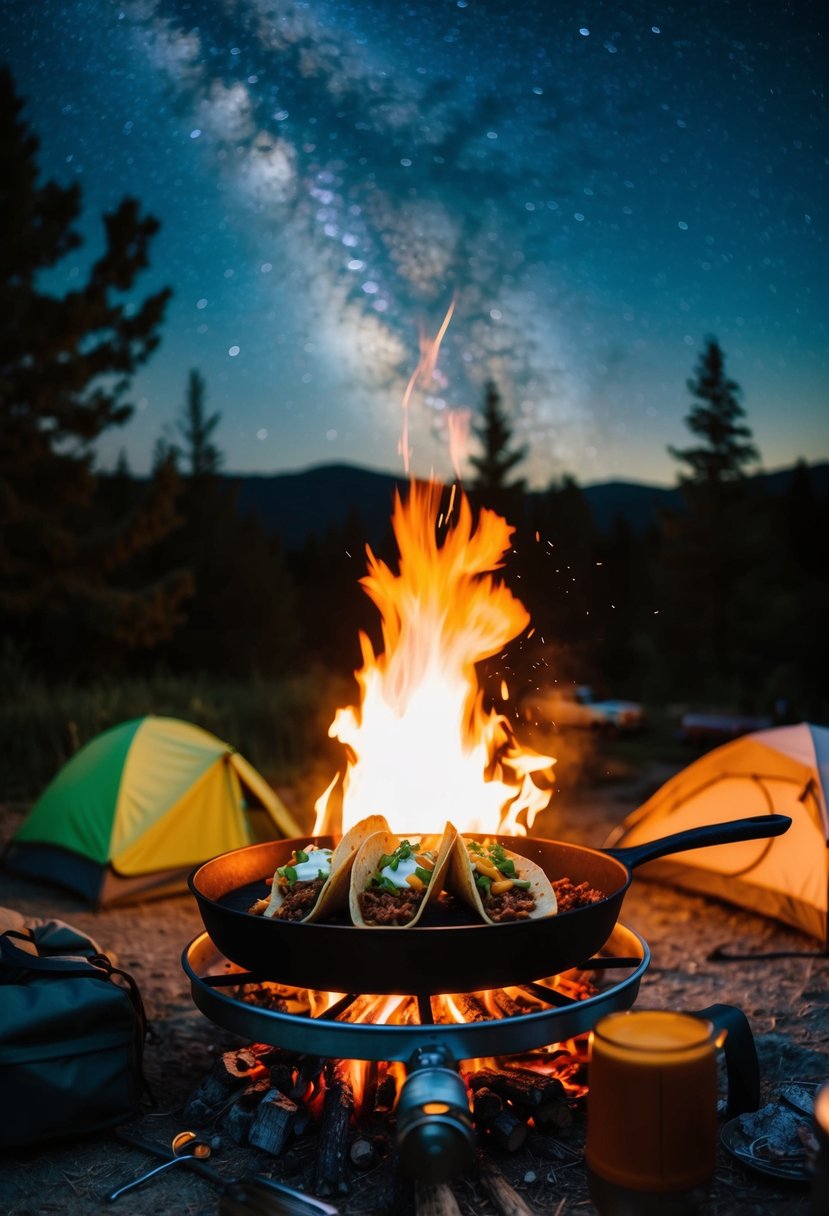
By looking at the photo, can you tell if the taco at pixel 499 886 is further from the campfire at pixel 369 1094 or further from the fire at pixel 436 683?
the fire at pixel 436 683

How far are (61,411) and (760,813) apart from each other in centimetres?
1489

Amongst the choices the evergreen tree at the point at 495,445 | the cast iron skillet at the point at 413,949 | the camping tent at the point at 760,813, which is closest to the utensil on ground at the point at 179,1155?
the cast iron skillet at the point at 413,949

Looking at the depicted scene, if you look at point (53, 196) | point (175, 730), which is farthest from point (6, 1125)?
point (53, 196)

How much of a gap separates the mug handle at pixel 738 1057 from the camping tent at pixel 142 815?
3.77 meters

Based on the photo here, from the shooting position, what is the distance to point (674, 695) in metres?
25.5

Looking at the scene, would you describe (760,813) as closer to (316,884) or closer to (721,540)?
(316,884)

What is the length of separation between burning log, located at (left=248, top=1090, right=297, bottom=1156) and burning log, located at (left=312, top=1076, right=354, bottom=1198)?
111 mm

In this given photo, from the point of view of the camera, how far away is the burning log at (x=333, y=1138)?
8.86 feet

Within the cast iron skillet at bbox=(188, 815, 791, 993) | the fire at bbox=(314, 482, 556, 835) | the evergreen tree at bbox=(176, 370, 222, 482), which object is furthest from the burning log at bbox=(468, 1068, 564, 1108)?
the evergreen tree at bbox=(176, 370, 222, 482)

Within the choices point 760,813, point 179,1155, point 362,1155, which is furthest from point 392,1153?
point 760,813

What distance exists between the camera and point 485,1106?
9.74ft

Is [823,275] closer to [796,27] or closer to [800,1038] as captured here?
[796,27]

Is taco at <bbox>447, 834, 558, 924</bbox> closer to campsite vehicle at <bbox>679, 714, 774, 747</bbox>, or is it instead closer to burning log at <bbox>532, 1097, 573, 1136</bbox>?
burning log at <bbox>532, 1097, 573, 1136</bbox>

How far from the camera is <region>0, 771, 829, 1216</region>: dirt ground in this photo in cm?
267
